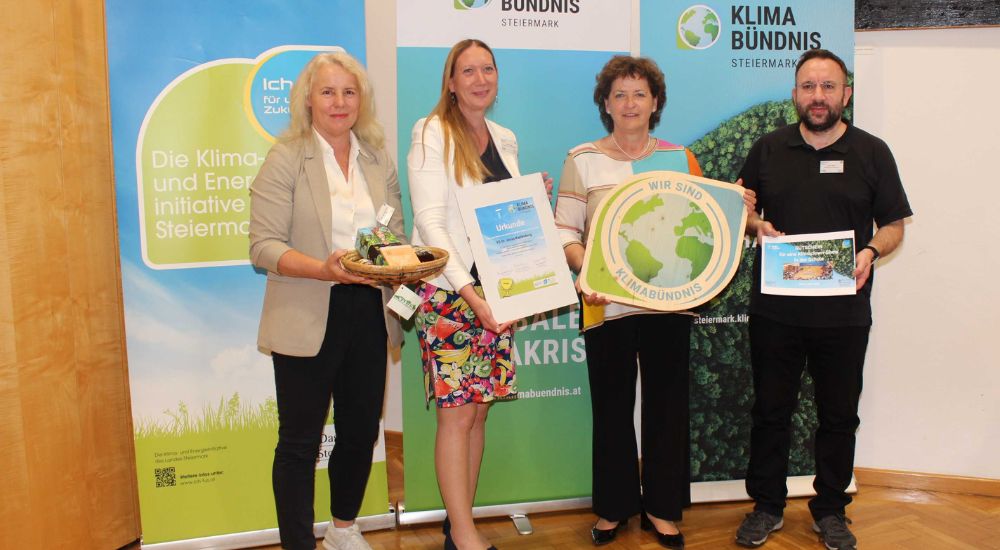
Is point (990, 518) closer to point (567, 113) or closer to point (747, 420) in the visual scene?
point (747, 420)

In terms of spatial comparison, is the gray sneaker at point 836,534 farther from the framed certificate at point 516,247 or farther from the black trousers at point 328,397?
the black trousers at point 328,397

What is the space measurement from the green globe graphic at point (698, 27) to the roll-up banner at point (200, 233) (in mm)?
1340

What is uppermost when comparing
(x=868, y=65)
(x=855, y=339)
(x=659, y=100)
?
(x=868, y=65)

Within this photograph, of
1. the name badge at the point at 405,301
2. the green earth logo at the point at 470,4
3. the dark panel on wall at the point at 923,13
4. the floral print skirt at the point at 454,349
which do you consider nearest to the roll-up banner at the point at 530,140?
the green earth logo at the point at 470,4

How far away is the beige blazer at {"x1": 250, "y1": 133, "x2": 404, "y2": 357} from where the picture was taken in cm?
229

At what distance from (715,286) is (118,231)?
7.23ft

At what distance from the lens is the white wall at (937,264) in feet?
11.0

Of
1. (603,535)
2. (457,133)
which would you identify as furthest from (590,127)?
(603,535)

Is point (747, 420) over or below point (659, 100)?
below

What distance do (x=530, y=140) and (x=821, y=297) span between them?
1.29 m

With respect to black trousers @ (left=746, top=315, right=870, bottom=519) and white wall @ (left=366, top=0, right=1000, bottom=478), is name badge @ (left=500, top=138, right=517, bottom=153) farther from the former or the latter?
white wall @ (left=366, top=0, right=1000, bottom=478)

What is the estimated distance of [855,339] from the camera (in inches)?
109

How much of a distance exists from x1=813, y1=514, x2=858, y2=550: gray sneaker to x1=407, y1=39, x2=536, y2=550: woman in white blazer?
141 centimetres

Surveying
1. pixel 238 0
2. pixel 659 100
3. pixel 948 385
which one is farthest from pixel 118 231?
pixel 948 385
